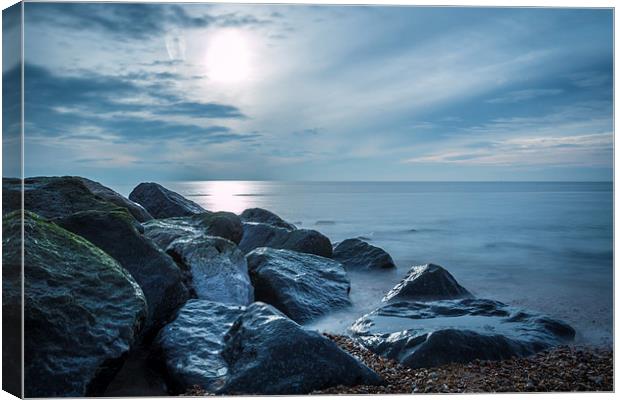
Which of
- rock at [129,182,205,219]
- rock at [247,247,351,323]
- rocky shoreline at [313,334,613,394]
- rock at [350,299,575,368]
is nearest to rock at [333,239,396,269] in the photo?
rock at [247,247,351,323]

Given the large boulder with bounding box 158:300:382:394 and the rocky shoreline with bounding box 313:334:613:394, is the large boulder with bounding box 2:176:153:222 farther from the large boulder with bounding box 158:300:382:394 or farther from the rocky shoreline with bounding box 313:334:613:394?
the rocky shoreline with bounding box 313:334:613:394

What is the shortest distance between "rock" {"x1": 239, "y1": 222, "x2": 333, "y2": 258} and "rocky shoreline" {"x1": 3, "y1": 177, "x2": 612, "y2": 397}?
1.98m

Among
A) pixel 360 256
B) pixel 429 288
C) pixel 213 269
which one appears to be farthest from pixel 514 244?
pixel 213 269

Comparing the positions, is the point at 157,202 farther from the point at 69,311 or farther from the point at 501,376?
the point at 501,376

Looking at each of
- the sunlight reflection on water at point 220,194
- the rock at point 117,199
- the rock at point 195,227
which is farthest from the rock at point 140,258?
the rock at point 117,199

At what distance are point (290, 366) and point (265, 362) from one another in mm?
187

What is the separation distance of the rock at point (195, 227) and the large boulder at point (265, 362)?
6.97 ft

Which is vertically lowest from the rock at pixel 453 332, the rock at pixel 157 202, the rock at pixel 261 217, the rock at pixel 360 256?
the rock at pixel 453 332

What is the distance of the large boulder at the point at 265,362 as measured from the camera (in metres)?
3.98

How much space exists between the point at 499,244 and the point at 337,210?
23.6 ft

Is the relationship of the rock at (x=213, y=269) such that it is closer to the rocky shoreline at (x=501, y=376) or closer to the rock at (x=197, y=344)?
the rock at (x=197, y=344)

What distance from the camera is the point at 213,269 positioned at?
5469 mm

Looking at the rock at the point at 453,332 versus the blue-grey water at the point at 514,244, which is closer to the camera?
the rock at the point at 453,332

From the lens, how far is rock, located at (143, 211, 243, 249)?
6328 millimetres
